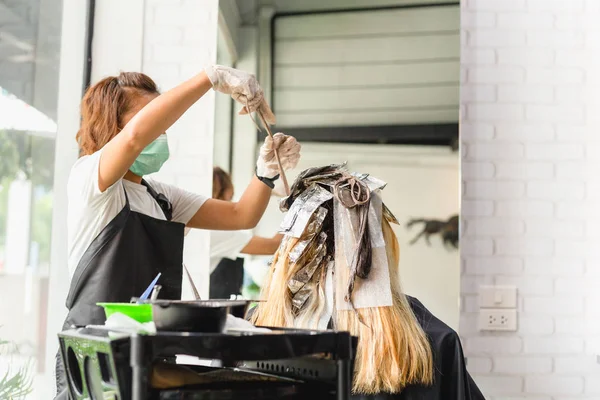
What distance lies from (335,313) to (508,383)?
125 centimetres

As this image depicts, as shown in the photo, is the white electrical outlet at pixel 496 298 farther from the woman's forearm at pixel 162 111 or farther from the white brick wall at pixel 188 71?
the woman's forearm at pixel 162 111

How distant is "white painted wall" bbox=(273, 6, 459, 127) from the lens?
105 inches

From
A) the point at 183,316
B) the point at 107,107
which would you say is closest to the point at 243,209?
the point at 107,107

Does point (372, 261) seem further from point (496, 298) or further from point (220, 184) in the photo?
point (496, 298)

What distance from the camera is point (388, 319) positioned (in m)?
1.71

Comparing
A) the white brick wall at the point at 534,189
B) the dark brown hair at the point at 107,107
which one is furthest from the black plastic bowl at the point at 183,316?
the white brick wall at the point at 534,189

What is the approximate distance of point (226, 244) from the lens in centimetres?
257

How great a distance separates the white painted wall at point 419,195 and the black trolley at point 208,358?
1.36 metres

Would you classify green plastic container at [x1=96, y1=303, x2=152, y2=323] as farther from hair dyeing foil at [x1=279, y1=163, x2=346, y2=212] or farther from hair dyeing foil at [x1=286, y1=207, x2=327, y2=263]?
hair dyeing foil at [x1=279, y1=163, x2=346, y2=212]

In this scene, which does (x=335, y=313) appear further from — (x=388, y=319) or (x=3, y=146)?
(x=3, y=146)

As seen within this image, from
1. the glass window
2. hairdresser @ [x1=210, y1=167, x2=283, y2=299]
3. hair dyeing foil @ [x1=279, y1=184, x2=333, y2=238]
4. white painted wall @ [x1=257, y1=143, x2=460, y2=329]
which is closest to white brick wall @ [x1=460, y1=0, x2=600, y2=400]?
white painted wall @ [x1=257, y1=143, x2=460, y2=329]

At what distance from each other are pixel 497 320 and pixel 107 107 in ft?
5.39

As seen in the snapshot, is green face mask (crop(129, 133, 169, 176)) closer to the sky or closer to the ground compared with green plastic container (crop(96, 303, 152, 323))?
closer to the sky

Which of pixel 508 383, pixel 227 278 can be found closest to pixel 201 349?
pixel 227 278
